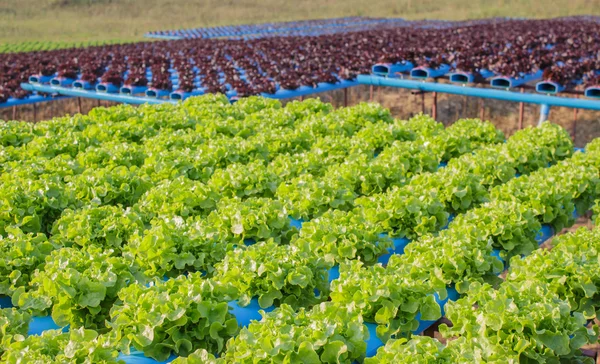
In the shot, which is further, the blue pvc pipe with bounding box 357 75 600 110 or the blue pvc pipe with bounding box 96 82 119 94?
the blue pvc pipe with bounding box 96 82 119 94

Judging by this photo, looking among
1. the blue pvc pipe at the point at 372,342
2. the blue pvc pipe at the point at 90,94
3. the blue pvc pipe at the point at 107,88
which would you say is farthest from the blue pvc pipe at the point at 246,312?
the blue pvc pipe at the point at 107,88

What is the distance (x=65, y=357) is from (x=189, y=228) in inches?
83.8

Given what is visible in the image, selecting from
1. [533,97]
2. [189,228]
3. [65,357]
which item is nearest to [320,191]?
[189,228]

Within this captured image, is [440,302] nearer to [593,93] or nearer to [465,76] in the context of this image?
[593,93]

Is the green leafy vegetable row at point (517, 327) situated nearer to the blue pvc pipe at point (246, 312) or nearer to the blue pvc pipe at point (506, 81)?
the blue pvc pipe at point (246, 312)

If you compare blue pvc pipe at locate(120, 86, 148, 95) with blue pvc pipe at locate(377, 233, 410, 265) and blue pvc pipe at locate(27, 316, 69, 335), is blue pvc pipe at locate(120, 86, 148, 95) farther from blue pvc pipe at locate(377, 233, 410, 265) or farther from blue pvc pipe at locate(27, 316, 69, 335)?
blue pvc pipe at locate(27, 316, 69, 335)

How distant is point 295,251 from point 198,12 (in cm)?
6703

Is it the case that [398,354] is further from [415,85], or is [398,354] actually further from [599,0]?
[599,0]

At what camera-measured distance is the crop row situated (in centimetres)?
1630

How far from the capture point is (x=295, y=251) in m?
5.58

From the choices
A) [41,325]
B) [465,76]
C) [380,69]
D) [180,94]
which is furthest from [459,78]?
[41,325]

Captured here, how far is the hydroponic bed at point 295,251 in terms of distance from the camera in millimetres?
4484

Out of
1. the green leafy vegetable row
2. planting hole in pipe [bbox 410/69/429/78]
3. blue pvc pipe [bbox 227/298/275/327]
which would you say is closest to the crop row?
planting hole in pipe [bbox 410/69/429/78]

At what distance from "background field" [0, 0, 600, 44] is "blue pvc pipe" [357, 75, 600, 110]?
44.0 m
